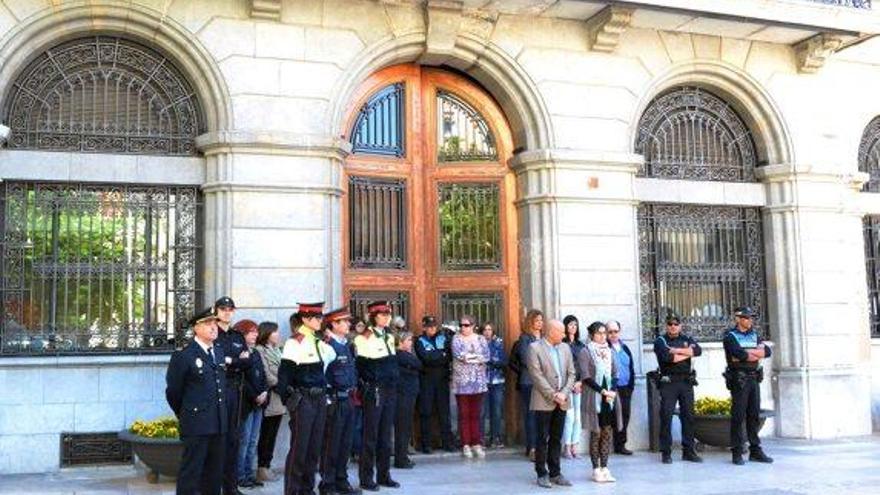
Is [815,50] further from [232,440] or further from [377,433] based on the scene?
[232,440]

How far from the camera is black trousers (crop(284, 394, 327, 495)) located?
26.9 ft

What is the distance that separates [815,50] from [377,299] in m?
7.53

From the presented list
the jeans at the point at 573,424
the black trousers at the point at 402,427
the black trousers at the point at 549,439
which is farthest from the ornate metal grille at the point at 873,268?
the black trousers at the point at 402,427

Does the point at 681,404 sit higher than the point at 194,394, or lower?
lower

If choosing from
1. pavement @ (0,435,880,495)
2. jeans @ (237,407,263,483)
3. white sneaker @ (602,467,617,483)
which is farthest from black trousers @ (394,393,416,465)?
white sneaker @ (602,467,617,483)

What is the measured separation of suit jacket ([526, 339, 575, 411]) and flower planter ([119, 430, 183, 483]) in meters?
3.68

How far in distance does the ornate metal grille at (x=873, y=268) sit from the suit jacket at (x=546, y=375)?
7.34 meters

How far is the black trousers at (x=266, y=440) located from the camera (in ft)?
32.3

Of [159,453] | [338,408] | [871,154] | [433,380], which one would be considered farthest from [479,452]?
[871,154]

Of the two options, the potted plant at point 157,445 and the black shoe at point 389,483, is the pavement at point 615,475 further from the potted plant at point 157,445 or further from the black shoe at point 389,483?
the potted plant at point 157,445

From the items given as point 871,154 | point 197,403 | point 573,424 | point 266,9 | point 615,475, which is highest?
point 266,9

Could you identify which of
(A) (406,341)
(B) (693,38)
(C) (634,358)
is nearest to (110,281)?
(A) (406,341)

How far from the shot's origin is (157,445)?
916cm

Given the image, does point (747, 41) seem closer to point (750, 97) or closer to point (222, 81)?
point (750, 97)
